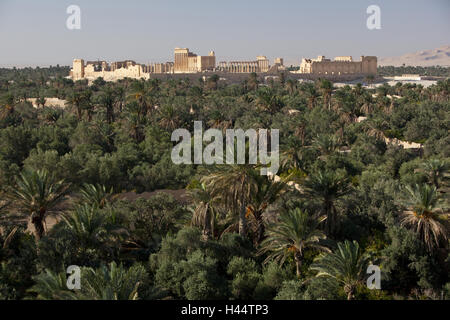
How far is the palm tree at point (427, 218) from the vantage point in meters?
17.0

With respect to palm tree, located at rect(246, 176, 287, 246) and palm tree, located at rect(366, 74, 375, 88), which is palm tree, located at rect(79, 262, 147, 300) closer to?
palm tree, located at rect(246, 176, 287, 246)

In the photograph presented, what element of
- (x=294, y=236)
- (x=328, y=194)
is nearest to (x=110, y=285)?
(x=294, y=236)

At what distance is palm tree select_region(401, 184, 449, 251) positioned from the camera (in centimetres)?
1697

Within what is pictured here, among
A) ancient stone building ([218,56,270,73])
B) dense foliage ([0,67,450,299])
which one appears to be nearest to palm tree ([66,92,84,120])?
dense foliage ([0,67,450,299])

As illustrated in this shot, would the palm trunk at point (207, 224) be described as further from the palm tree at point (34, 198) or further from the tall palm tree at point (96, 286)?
the palm tree at point (34, 198)

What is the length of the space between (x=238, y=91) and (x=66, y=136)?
45.5 m

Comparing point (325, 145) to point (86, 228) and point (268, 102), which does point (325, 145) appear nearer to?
point (268, 102)

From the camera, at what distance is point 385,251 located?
17375 millimetres

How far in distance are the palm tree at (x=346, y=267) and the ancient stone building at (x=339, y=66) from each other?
12659 centimetres

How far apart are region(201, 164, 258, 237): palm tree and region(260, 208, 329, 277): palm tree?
172 centimetres

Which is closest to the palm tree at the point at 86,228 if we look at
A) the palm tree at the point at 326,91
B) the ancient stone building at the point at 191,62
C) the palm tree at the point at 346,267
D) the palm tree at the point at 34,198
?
the palm tree at the point at 34,198

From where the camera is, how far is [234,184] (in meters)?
17.8
